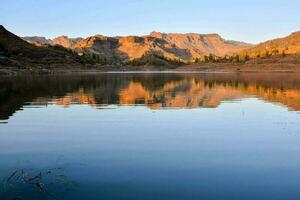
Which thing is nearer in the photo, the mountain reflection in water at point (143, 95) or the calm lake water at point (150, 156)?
the calm lake water at point (150, 156)

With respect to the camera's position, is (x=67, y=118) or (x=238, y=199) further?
(x=67, y=118)

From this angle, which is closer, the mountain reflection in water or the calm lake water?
the calm lake water

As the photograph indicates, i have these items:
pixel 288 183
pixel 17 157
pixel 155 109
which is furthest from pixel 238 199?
pixel 155 109

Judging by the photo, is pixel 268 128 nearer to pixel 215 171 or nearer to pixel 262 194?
pixel 215 171

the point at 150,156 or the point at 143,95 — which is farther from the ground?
the point at 143,95

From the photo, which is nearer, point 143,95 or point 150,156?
point 150,156

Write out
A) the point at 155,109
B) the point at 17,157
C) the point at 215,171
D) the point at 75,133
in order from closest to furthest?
the point at 215,171, the point at 17,157, the point at 75,133, the point at 155,109

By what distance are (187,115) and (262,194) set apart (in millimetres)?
23653

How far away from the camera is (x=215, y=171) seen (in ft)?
60.9

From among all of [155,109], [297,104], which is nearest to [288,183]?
[155,109]

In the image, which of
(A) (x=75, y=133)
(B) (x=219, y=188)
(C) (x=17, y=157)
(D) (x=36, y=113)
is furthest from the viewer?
(D) (x=36, y=113)

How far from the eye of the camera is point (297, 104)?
49.4 metres

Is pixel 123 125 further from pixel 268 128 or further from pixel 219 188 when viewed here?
pixel 219 188

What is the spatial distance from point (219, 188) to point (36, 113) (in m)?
28.7
